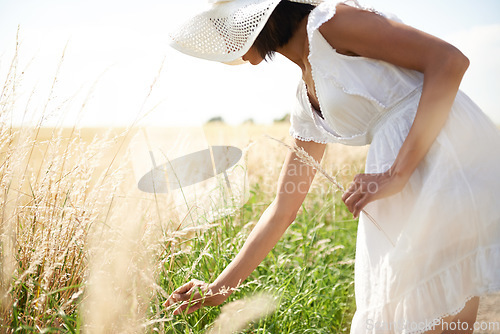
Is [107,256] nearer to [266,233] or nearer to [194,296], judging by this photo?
[194,296]

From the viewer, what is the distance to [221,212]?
2607 mm

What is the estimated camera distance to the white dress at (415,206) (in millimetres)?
1346

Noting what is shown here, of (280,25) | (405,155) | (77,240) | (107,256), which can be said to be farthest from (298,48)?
(77,240)

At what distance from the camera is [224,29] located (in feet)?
5.22

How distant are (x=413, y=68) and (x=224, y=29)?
644 mm

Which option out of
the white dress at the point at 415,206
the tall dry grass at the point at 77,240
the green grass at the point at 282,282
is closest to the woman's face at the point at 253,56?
the white dress at the point at 415,206

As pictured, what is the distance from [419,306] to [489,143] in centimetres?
55

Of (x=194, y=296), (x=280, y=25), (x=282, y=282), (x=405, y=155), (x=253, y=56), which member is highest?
(x=280, y=25)

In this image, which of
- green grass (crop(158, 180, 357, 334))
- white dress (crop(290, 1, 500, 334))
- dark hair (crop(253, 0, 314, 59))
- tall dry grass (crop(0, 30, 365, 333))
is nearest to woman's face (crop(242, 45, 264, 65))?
dark hair (crop(253, 0, 314, 59))

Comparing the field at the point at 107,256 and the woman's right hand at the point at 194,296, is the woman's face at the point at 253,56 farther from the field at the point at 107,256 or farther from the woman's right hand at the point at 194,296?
the woman's right hand at the point at 194,296

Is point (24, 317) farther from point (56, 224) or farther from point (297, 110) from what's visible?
point (297, 110)

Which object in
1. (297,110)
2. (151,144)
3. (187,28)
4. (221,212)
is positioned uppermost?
(187,28)

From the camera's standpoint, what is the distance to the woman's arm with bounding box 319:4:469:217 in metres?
1.29

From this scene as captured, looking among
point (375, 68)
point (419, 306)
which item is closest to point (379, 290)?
point (419, 306)
